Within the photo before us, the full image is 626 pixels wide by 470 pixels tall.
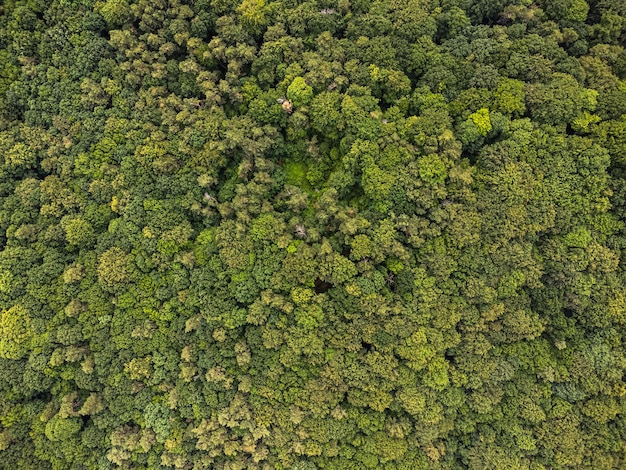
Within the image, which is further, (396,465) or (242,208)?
(396,465)

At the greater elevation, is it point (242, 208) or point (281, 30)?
point (281, 30)

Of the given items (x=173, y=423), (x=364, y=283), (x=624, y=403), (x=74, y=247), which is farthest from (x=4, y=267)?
(x=624, y=403)

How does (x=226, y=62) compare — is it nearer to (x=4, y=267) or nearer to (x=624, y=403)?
(x=4, y=267)

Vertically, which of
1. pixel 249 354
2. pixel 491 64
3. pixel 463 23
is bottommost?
pixel 249 354

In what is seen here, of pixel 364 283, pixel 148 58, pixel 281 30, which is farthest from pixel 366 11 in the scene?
pixel 364 283

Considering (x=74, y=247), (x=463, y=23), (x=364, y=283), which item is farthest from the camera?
(x=74, y=247)

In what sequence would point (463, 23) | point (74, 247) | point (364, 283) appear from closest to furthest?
point (364, 283), point (463, 23), point (74, 247)

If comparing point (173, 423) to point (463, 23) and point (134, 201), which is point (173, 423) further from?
point (463, 23)
